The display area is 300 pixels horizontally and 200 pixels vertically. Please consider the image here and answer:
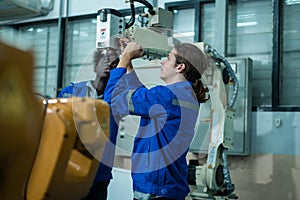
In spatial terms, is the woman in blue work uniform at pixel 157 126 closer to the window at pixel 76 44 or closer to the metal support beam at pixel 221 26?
the metal support beam at pixel 221 26

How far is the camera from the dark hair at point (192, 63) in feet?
7.63

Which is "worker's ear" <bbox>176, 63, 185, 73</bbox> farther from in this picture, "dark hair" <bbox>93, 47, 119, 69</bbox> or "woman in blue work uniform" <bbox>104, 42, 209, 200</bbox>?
"dark hair" <bbox>93, 47, 119, 69</bbox>

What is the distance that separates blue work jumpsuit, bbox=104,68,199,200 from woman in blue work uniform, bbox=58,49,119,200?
1.14 feet

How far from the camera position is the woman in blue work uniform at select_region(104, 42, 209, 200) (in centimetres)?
213

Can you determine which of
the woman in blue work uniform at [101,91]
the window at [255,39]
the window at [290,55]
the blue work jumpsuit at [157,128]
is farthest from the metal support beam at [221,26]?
the blue work jumpsuit at [157,128]

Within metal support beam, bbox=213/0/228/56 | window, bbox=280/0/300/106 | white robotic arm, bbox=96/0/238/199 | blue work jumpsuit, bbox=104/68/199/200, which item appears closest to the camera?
blue work jumpsuit, bbox=104/68/199/200

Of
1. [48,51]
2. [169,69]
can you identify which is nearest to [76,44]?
[48,51]

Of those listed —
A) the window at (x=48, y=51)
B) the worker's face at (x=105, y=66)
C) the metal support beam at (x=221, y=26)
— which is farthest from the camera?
the window at (x=48, y=51)

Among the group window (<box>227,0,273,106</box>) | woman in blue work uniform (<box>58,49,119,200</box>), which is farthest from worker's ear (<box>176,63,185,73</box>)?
window (<box>227,0,273,106</box>)

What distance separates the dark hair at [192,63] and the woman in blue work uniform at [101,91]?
438 millimetres

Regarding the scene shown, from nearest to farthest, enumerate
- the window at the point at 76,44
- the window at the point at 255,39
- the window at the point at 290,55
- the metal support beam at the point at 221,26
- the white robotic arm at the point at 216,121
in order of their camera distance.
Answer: the white robotic arm at the point at 216,121
the window at the point at 290,55
the window at the point at 255,39
the metal support beam at the point at 221,26
the window at the point at 76,44

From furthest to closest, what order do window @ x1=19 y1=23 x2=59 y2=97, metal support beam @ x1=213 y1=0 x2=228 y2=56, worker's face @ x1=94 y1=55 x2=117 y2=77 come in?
window @ x1=19 y1=23 x2=59 y2=97 → metal support beam @ x1=213 y1=0 x2=228 y2=56 → worker's face @ x1=94 y1=55 x2=117 y2=77

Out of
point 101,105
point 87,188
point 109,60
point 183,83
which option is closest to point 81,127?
point 101,105

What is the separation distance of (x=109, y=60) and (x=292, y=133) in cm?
249
